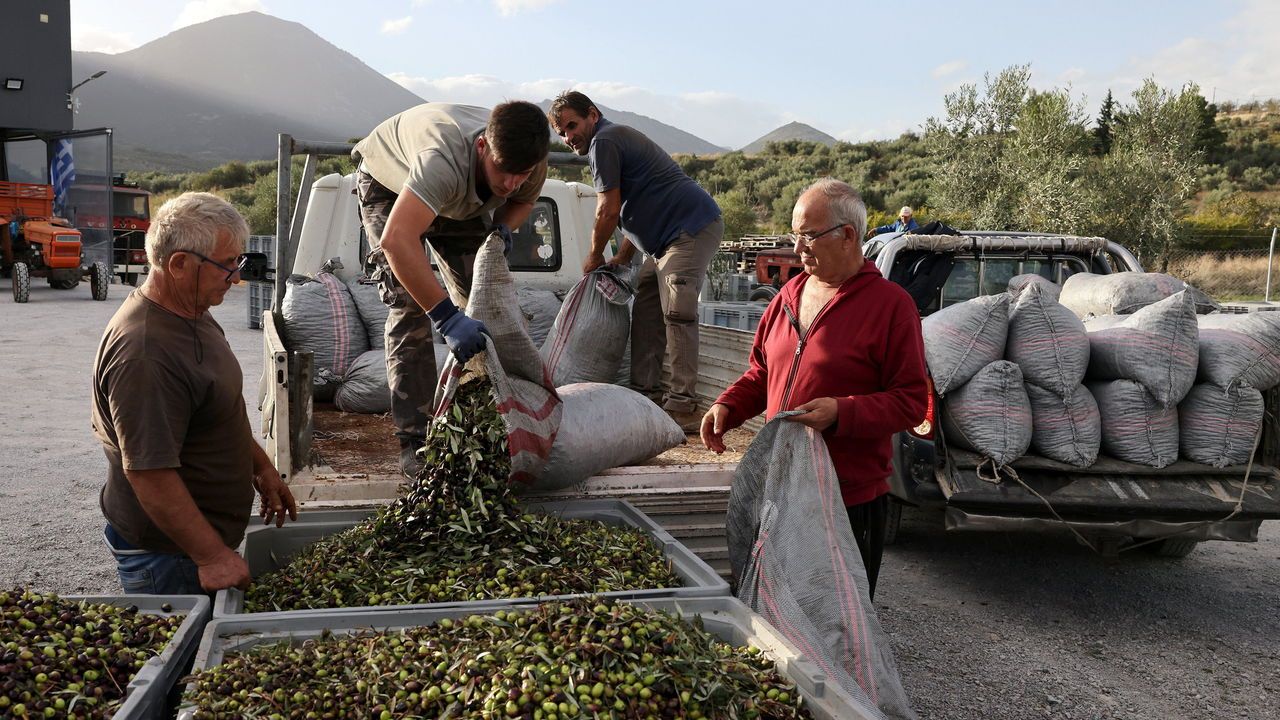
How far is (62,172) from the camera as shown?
21.6 metres

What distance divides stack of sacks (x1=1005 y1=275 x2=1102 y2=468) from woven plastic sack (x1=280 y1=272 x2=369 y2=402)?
3277 millimetres

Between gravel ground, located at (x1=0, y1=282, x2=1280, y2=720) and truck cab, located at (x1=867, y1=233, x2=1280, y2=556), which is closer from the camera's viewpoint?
gravel ground, located at (x1=0, y1=282, x2=1280, y2=720)

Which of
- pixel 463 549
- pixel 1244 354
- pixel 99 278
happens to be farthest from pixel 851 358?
pixel 99 278

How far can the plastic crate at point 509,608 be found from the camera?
179 cm

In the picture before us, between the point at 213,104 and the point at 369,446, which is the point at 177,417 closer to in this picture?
the point at 369,446

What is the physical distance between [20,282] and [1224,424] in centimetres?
1891

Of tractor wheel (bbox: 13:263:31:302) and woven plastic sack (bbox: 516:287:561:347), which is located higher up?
woven plastic sack (bbox: 516:287:561:347)

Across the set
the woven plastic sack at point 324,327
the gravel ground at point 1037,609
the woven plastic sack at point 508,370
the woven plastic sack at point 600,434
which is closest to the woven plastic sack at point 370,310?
the woven plastic sack at point 324,327

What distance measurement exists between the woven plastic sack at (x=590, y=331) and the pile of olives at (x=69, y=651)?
233cm

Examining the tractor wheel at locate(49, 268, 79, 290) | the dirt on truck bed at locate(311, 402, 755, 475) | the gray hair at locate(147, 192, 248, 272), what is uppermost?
the gray hair at locate(147, 192, 248, 272)

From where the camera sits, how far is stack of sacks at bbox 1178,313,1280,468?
3695 mm

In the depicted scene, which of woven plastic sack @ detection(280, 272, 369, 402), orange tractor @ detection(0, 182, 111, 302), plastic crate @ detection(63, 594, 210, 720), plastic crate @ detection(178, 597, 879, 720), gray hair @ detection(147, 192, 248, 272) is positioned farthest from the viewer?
orange tractor @ detection(0, 182, 111, 302)

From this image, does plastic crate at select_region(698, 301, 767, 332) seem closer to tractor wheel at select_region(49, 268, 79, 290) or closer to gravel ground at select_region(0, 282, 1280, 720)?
gravel ground at select_region(0, 282, 1280, 720)

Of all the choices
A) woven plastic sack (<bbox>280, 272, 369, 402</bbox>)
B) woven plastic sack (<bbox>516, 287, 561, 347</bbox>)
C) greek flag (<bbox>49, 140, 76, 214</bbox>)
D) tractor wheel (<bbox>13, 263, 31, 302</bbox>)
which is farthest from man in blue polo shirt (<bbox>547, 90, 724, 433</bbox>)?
greek flag (<bbox>49, 140, 76, 214</bbox>)
